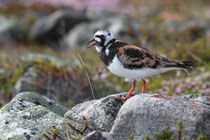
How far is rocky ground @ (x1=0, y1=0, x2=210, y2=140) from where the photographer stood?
4.61 meters

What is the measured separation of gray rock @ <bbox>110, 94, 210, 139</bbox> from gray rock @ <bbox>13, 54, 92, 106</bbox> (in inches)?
150

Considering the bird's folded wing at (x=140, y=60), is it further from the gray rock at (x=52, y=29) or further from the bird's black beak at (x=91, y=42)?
the gray rock at (x=52, y=29)

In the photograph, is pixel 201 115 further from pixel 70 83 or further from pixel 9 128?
pixel 70 83

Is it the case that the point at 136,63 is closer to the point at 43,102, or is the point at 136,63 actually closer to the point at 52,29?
the point at 43,102

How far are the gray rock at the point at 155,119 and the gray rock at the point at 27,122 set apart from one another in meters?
0.98

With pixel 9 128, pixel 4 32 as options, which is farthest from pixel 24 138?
pixel 4 32

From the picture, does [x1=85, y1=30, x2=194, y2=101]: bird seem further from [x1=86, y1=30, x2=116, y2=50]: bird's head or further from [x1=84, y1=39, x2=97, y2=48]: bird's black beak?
[x1=84, y1=39, x2=97, y2=48]: bird's black beak

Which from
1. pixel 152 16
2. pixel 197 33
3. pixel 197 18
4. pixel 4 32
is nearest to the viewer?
pixel 197 33

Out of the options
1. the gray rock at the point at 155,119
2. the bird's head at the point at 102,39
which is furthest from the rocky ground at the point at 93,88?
the bird's head at the point at 102,39

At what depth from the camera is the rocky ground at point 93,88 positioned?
461 cm

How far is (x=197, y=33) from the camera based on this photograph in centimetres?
1695

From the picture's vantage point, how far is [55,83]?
31.0ft

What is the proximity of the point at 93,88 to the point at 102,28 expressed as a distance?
854cm

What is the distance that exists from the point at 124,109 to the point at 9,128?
1.94 m
